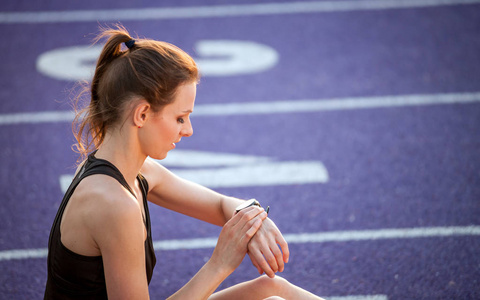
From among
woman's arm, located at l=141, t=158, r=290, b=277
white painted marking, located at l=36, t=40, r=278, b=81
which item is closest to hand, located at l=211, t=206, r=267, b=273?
woman's arm, located at l=141, t=158, r=290, b=277

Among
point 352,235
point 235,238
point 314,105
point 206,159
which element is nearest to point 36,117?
point 206,159

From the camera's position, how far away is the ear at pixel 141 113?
2.23 meters

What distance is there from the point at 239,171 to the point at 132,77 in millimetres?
2783

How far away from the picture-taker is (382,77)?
6375 millimetres

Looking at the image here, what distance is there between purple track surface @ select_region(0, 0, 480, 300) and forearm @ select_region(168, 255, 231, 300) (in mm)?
1389

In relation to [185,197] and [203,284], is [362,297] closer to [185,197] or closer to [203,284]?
[185,197]

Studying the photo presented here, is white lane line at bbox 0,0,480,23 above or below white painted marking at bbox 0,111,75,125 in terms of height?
above

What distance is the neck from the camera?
2.30m

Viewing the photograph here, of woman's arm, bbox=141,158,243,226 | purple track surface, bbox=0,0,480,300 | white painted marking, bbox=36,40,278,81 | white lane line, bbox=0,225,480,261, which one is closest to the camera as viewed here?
woman's arm, bbox=141,158,243,226

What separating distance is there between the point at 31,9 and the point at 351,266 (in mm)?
5911

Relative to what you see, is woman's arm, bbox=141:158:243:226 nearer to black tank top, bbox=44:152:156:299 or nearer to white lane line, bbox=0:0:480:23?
black tank top, bbox=44:152:156:299

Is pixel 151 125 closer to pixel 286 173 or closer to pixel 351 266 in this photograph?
pixel 351 266


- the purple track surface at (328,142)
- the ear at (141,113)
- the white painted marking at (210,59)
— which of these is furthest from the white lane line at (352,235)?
the white painted marking at (210,59)

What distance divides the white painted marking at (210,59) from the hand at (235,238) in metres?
4.18
